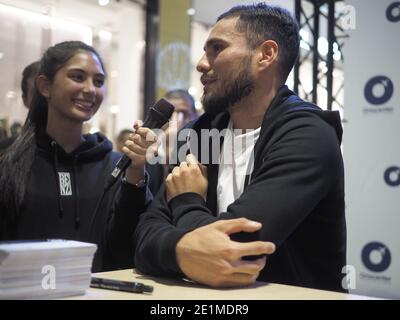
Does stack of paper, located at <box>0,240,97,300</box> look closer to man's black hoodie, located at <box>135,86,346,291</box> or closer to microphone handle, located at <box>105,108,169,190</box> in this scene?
man's black hoodie, located at <box>135,86,346,291</box>

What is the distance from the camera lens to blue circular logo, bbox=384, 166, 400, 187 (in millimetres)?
3594

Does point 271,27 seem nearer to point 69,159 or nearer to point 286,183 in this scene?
point 286,183

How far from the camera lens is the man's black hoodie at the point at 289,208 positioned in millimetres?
1182

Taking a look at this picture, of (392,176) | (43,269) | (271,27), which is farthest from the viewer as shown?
(392,176)

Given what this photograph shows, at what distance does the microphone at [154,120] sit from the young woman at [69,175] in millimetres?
123

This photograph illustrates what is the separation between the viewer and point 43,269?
36.8 inches

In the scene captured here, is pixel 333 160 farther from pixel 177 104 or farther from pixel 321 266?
pixel 177 104

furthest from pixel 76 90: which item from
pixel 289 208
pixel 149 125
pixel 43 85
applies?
pixel 289 208

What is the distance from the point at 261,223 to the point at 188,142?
0.54m

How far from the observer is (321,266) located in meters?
1.36

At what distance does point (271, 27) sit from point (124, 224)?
833 mm

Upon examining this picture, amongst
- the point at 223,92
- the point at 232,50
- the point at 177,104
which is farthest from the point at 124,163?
the point at 177,104

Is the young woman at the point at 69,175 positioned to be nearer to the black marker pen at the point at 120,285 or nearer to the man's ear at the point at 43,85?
the man's ear at the point at 43,85

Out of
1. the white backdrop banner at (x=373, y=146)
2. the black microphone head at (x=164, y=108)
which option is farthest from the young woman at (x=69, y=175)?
the white backdrop banner at (x=373, y=146)
